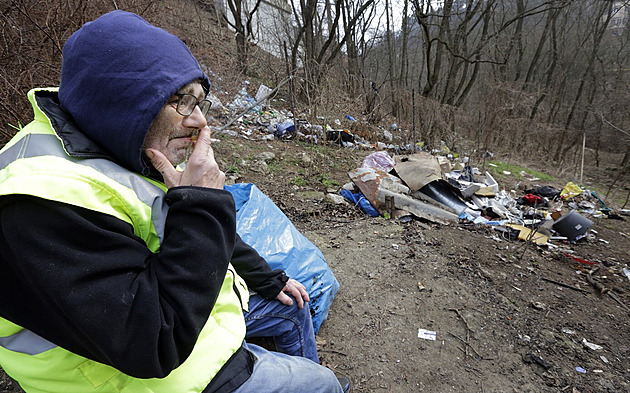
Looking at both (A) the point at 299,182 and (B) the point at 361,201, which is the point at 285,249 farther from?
(A) the point at 299,182

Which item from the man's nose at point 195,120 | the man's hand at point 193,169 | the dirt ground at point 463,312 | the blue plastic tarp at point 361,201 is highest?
the man's nose at point 195,120

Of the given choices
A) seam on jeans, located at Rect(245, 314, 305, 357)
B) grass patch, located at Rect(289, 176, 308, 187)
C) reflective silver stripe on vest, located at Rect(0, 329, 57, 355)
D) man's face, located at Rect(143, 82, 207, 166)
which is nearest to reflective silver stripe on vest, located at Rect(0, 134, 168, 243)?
man's face, located at Rect(143, 82, 207, 166)

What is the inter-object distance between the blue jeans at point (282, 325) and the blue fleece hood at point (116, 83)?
0.85 metres

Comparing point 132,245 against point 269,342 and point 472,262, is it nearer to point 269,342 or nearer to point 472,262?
point 269,342

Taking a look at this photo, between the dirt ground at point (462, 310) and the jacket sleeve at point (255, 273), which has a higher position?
the jacket sleeve at point (255, 273)

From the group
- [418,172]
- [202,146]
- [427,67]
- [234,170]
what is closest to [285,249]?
[202,146]

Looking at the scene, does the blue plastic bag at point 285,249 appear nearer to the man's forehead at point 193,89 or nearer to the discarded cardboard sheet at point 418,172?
the man's forehead at point 193,89

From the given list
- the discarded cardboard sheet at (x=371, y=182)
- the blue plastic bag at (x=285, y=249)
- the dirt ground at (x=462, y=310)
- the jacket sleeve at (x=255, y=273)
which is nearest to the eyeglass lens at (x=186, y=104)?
the jacket sleeve at (x=255, y=273)

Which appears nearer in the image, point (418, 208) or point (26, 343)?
point (26, 343)

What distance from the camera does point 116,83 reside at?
2.66 ft

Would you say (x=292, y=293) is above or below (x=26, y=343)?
below

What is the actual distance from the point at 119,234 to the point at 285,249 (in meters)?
1.43

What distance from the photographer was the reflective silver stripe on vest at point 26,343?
2.41ft

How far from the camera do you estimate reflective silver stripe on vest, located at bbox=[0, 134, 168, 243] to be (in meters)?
0.74
